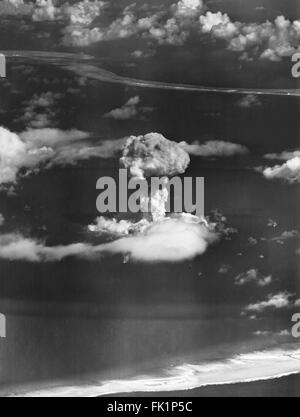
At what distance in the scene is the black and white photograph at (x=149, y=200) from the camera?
10.4 feet

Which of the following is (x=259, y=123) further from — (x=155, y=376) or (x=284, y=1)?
(x=155, y=376)

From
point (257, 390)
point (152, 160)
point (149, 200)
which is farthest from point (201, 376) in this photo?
point (152, 160)

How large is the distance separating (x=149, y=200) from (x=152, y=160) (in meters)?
0.22

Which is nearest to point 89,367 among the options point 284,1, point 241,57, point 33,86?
point 33,86

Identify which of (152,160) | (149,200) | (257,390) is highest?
(152,160)

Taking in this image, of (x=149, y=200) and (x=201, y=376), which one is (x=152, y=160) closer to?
(x=149, y=200)

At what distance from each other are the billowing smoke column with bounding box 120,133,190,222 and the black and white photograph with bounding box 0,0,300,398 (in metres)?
0.01

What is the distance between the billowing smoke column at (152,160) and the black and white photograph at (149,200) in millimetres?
11

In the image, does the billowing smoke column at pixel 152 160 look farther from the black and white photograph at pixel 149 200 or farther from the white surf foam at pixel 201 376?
the white surf foam at pixel 201 376

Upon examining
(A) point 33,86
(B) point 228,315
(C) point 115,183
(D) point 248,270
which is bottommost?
(B) point 228,315

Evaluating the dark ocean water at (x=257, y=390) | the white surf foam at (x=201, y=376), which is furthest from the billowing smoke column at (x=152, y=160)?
the dark ocean water at (x=257, y=390)

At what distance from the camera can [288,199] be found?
3.27m

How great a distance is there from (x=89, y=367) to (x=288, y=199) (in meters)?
1.45

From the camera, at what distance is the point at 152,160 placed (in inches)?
127
